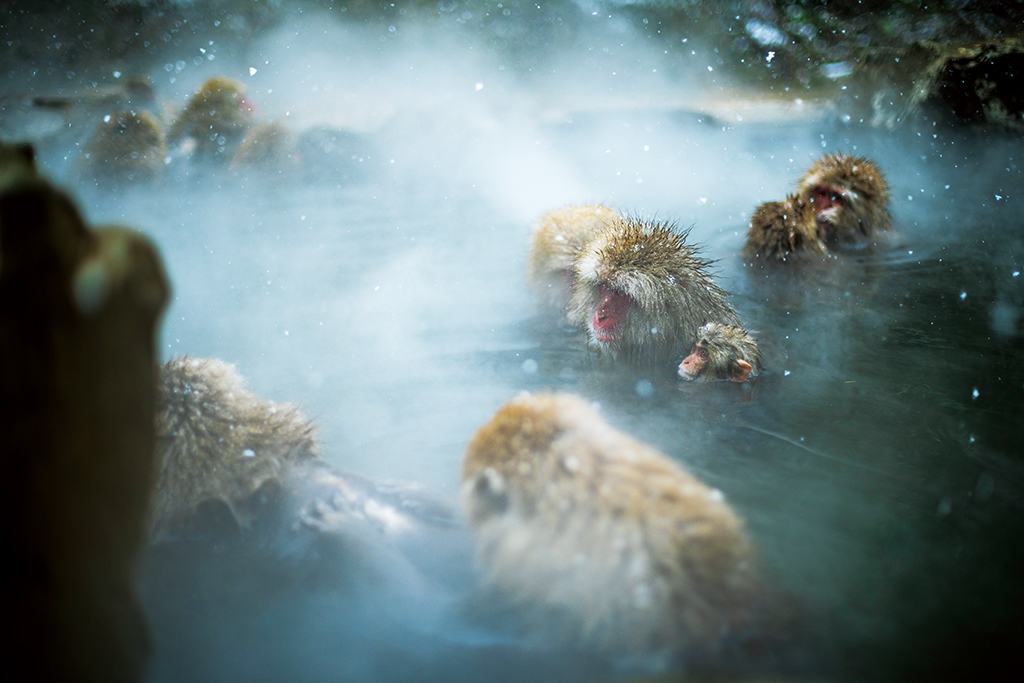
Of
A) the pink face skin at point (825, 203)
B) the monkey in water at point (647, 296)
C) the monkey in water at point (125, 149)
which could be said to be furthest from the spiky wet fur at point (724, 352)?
the monkey in water at point (125, 149)

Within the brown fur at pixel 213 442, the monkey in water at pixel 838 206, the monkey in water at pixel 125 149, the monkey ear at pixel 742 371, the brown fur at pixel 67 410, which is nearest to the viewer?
the brown fur at pixel 67 410

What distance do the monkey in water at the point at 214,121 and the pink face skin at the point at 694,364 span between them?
4.57 meters

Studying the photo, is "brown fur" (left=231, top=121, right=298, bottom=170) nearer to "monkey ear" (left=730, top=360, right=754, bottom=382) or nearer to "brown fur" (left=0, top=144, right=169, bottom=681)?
"monkey ear" (left=730, top=360, right=754, bottom=382)

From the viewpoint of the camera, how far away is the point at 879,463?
5.83ft

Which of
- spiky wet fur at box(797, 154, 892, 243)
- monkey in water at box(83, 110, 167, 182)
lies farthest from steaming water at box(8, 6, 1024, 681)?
spiky wet fur at box(797, 154, 892, 243)

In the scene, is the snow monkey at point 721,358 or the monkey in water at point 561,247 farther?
the monkey in water at point 561,247

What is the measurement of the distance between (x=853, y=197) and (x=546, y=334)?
8.71 feet

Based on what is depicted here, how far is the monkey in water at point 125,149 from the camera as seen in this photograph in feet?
14.3

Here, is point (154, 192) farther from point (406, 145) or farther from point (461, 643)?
point (461, 643)

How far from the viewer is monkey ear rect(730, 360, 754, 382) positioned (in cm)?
243

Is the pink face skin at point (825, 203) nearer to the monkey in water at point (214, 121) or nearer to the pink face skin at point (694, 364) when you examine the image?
the pink face skin at point (694, 364)

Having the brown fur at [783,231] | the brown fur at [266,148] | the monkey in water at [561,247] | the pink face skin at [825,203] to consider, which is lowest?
the monkey in water at [561,247]

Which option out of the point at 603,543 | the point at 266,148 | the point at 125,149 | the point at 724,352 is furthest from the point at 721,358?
the point at 125,149

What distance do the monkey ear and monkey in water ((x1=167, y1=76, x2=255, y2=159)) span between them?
476 cm
